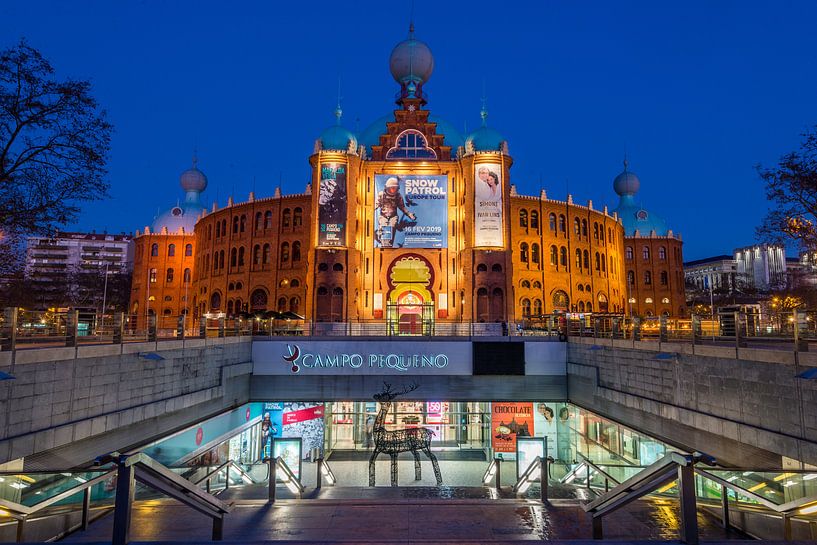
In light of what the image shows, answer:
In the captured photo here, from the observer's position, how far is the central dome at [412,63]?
51.9 m

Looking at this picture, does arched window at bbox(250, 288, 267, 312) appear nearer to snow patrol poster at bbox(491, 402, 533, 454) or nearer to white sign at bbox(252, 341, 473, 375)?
white sign at bbox(252, 341, 473, 375)

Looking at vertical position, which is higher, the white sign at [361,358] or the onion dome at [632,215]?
the onion dome at [632,215]

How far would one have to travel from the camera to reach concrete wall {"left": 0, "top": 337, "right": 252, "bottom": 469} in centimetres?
1199

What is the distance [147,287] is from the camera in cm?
6469

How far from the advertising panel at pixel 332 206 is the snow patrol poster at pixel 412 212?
3255 millimetres

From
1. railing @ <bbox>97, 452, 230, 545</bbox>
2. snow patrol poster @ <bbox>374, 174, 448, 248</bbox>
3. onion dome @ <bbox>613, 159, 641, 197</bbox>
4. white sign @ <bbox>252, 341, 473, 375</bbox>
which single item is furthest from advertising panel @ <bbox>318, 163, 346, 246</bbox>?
onion dome @ <bbox>613, 159, 641, 197</bbox>

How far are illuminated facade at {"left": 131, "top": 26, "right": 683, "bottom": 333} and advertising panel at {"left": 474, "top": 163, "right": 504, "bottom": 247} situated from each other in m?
0.08

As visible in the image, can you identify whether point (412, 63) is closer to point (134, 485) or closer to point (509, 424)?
point (509, 424)

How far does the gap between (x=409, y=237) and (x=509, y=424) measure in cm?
2128

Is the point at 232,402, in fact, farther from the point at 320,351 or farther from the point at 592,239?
the point at 592,239

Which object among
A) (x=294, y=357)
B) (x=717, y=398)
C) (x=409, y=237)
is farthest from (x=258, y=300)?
(x=717, y=398)

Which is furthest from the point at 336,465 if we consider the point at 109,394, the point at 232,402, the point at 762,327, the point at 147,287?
the point at 147,287

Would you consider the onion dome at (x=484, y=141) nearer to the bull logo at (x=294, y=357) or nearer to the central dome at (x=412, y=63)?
the central dome at (x=412, y=63)

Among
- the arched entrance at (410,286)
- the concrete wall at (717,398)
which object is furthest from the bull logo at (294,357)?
the arched entrance at (410,286)
